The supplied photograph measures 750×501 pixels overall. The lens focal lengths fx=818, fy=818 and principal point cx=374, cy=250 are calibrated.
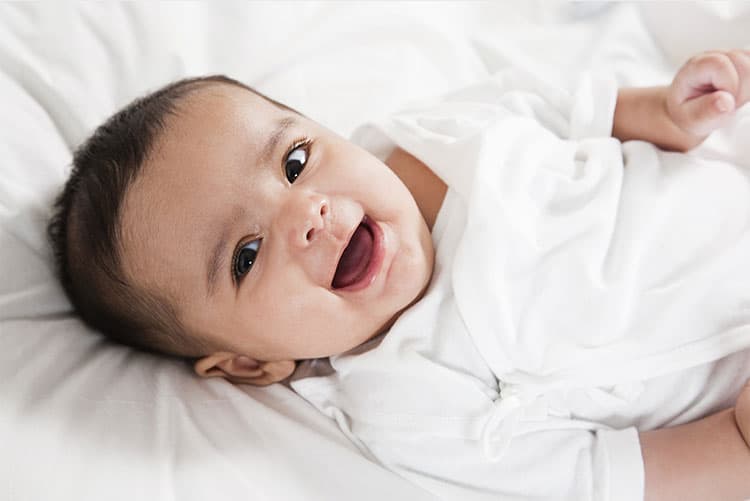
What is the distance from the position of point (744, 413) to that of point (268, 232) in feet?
2.09

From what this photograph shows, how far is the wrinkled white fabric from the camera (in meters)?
1.05

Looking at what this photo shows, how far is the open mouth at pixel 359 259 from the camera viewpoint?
1029 millimetres

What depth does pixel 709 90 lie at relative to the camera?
112cm

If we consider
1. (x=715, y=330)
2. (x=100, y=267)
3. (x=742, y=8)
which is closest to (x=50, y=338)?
(x=100, y=267)

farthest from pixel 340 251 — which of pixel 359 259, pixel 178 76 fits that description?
pixel 178 76

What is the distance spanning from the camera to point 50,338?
44.9 inches

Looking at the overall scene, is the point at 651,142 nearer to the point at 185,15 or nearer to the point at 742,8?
the point at 742,8

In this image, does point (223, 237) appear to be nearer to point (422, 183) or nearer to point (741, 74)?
point (422, 183)

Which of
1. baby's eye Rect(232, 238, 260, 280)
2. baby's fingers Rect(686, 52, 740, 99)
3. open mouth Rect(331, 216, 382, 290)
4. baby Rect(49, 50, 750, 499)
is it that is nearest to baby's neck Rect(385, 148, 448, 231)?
baby Rect(49, 50, 750, 499)

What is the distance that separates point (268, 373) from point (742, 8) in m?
0.99

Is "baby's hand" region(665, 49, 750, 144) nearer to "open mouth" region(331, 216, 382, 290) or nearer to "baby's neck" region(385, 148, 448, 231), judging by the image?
"baby's neck" region(385, 148, 448, 231)

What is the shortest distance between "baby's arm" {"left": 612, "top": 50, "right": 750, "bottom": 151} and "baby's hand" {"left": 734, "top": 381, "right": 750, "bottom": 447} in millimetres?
359

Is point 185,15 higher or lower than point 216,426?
higher

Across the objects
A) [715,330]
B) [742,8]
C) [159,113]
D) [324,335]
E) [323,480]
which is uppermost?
[742,8]
